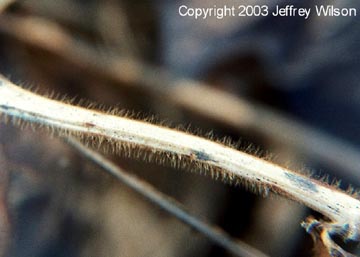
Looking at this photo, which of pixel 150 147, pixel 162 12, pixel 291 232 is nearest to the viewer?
pixel 150 147

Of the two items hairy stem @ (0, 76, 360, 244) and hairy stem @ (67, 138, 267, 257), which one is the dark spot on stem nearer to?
hairy stem @ (0, 76, 360, 244)

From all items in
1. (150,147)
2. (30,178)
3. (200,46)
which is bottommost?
(30,178)

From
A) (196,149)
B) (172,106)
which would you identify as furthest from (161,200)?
(196,149)

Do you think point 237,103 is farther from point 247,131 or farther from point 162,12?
point 162,12

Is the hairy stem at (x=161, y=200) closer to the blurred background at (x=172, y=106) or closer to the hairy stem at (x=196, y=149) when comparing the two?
the blurred background at (x=172, y=106)

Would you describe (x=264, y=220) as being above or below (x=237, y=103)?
below

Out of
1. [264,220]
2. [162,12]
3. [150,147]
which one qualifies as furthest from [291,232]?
[162,12]
